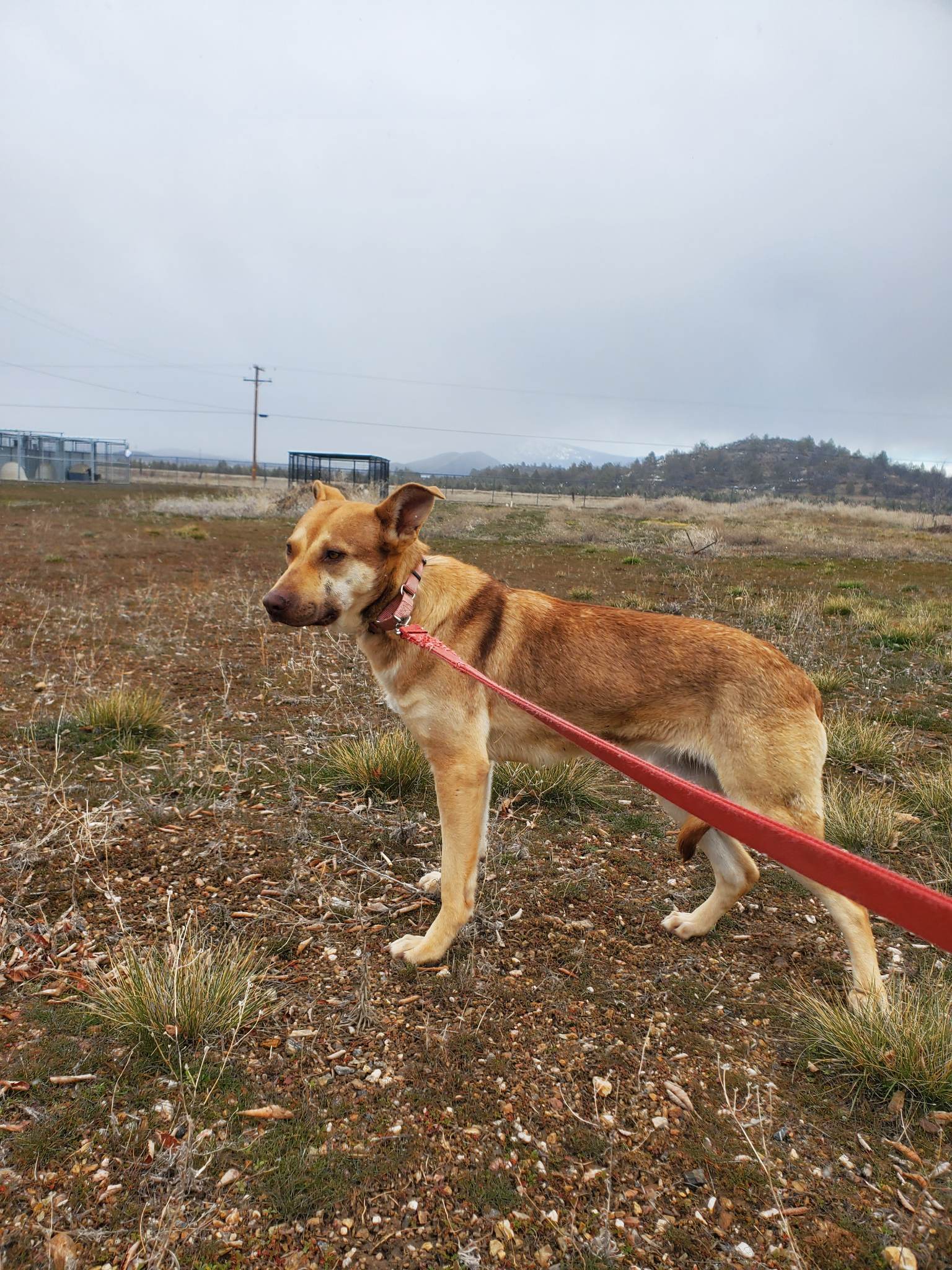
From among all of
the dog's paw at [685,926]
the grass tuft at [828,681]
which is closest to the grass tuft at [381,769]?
the dog's paw at [685,926]

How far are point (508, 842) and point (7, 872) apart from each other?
9.50ft

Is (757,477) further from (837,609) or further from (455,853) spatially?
(455,853)

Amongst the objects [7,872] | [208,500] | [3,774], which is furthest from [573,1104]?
[208,500]

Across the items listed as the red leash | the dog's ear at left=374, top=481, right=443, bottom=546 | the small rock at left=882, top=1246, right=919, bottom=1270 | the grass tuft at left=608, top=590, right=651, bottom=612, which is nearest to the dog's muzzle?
the dog's ear at left=374, top=481, right=443, bottom=546

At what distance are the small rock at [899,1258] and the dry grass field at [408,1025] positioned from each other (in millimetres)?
28

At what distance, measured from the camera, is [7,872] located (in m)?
3.70

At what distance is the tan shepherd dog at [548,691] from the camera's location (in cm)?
310

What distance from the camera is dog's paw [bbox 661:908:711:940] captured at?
3609mm

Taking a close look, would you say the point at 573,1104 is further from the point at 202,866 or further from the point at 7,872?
the point at 7,872

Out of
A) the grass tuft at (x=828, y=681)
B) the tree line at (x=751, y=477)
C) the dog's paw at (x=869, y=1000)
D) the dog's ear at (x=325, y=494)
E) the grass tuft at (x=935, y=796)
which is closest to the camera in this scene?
the dog's paw at (x=869, y=1000)

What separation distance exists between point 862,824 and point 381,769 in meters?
3.33

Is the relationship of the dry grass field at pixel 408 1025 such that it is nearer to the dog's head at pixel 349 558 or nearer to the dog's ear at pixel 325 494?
the dog's head at pixel 349 558

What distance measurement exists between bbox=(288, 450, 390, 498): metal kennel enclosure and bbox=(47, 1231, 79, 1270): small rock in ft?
149

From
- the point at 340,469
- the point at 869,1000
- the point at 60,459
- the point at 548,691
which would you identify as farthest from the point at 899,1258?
the point at 60,459
